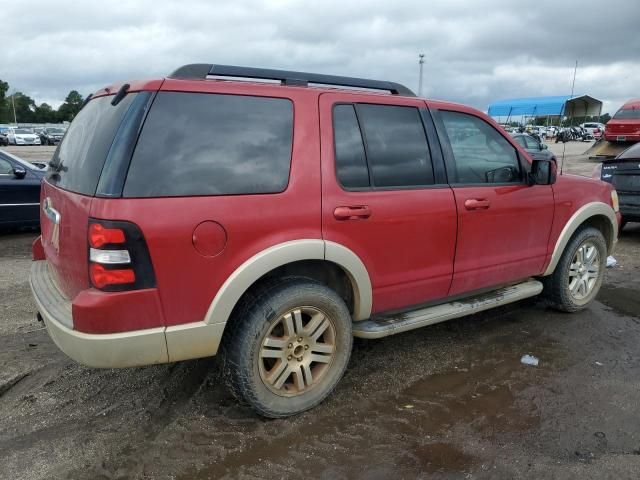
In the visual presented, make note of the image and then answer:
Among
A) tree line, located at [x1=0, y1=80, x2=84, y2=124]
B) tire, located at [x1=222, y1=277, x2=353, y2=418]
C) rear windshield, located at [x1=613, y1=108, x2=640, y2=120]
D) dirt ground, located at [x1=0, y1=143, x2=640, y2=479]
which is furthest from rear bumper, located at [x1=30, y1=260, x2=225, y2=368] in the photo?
tree line, located at [x1=0, y1=80, x2=84, y2=124]

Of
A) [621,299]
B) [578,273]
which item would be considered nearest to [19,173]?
[578,273]

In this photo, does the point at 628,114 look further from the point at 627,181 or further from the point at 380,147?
the point at 380,147

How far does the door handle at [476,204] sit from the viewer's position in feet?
12.1

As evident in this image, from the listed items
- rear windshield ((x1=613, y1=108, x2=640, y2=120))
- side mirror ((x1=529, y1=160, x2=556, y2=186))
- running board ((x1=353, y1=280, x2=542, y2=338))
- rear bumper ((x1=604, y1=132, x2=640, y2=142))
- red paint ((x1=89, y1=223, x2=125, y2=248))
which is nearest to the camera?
red paint ((x1=89, y1=223, x2=125, y2=248))

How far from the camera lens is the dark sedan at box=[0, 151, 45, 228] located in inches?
301

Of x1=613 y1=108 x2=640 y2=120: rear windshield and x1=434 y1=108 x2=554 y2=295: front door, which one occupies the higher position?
x1=613 y1=108 x2=640 y2=120: rear windshield

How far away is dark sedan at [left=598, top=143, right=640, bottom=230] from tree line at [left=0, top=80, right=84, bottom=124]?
314 feet

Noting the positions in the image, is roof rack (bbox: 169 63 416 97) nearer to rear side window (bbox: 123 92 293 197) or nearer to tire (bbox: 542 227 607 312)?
rear side window (bbox: 123 92 293 197)

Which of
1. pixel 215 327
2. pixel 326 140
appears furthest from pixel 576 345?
pixel 215 327

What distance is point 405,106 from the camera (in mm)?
3566

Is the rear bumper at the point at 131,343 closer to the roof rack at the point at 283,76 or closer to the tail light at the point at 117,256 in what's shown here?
the tail light at the point at 117,256

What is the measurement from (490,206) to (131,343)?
8.54 ft

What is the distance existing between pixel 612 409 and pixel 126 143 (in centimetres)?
318

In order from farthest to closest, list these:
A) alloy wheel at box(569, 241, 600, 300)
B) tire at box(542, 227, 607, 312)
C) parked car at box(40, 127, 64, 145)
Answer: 1. parked car at box(40, 127, 64, 145)
2. alloy wheel at box(569, 241, 600, 300)
3. tire at box(542, 227, 607, 312)
